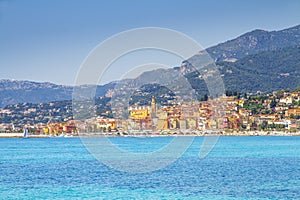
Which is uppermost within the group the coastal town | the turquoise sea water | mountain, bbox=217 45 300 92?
mountain, bbox=217 45 300 92

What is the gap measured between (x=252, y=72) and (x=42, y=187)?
130142 mm

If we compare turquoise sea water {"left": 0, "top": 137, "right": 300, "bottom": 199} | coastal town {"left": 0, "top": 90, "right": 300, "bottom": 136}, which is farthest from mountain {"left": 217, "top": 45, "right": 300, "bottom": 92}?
turquoise sea water {"left": 0, "top": 137, "right": 300, "bottom": 199}

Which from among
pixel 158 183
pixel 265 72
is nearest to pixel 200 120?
pixel 265 72

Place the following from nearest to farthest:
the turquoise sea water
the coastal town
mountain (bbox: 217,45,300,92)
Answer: the turquoise sea water → the coastal town → mountain (bbox: 217,45,300,92)

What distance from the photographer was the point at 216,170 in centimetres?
3325

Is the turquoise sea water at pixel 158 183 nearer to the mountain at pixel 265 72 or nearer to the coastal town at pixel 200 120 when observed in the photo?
the coastal town at pixel 200 120

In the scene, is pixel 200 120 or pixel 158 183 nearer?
pixel 158 183

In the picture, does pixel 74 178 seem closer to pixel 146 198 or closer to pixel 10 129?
pixel 146 198

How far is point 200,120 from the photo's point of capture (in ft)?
324

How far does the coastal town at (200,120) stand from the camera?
89.8m

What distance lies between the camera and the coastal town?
294 ft

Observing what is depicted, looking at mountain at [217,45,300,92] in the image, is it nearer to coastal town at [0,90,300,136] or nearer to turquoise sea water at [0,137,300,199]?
coastal town at [0,90,300,136]

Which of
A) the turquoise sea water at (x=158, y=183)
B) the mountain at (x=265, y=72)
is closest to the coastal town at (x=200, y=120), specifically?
the mountain at (x=265, y=72)

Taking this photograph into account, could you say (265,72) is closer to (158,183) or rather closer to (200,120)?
(200,120)
